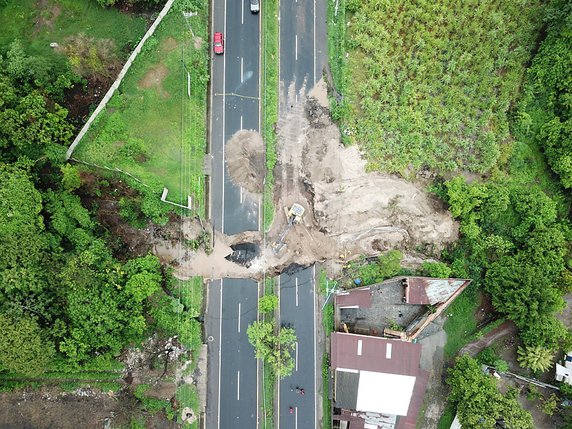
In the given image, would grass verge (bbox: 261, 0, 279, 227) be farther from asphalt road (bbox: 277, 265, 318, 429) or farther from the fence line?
the fence line

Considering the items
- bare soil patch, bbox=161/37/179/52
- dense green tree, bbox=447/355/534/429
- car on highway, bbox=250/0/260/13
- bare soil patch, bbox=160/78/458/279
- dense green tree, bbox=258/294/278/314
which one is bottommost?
dense green tree, bbox=447/355/534/429

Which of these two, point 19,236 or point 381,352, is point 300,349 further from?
point 19,236

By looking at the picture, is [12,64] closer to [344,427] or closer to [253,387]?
[253,387]

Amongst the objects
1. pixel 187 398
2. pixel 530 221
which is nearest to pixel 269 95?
pixel 530 221

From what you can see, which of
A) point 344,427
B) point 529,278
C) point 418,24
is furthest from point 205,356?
point 418,24

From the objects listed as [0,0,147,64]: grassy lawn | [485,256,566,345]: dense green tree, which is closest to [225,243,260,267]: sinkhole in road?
[0,0,147,64]: grassy lawn
